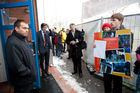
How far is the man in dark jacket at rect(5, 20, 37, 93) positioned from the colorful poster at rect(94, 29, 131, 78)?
144cm

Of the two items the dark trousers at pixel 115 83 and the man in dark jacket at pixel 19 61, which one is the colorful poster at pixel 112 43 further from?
the man in dark jacket at pixel 19 61

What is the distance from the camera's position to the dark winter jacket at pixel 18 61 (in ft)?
4.93

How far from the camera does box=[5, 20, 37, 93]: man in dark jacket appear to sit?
4.94 feet

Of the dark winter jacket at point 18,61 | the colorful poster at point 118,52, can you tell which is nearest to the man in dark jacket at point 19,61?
the dark winter jacket at point 18,61

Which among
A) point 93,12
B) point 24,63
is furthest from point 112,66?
point 93,12

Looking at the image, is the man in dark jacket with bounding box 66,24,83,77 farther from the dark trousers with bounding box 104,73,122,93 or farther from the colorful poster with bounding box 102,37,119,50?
the colorful poster with bounding box 102,37,119,50

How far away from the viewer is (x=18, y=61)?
1502 mm

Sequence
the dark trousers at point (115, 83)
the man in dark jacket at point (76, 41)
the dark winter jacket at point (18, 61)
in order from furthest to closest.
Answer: the man in dark jacket at point (76, 41), the dark trousers at point (115, 83), the dark winter jacket at point (18, 61)

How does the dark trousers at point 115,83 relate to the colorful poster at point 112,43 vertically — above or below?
below

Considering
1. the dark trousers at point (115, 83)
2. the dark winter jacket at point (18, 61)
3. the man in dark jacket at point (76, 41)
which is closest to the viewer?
the dark winter jacket at point (18, 61)

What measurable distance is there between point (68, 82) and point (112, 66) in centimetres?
201

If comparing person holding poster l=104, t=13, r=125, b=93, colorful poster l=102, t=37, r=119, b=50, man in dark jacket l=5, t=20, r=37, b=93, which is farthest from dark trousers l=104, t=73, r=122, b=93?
man in dark jacket l=5, t=20, r=37, b=93

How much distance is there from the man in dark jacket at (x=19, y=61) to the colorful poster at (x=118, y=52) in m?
1.44

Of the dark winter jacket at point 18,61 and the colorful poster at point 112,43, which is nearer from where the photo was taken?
the dark winter jacket at point 18,61
